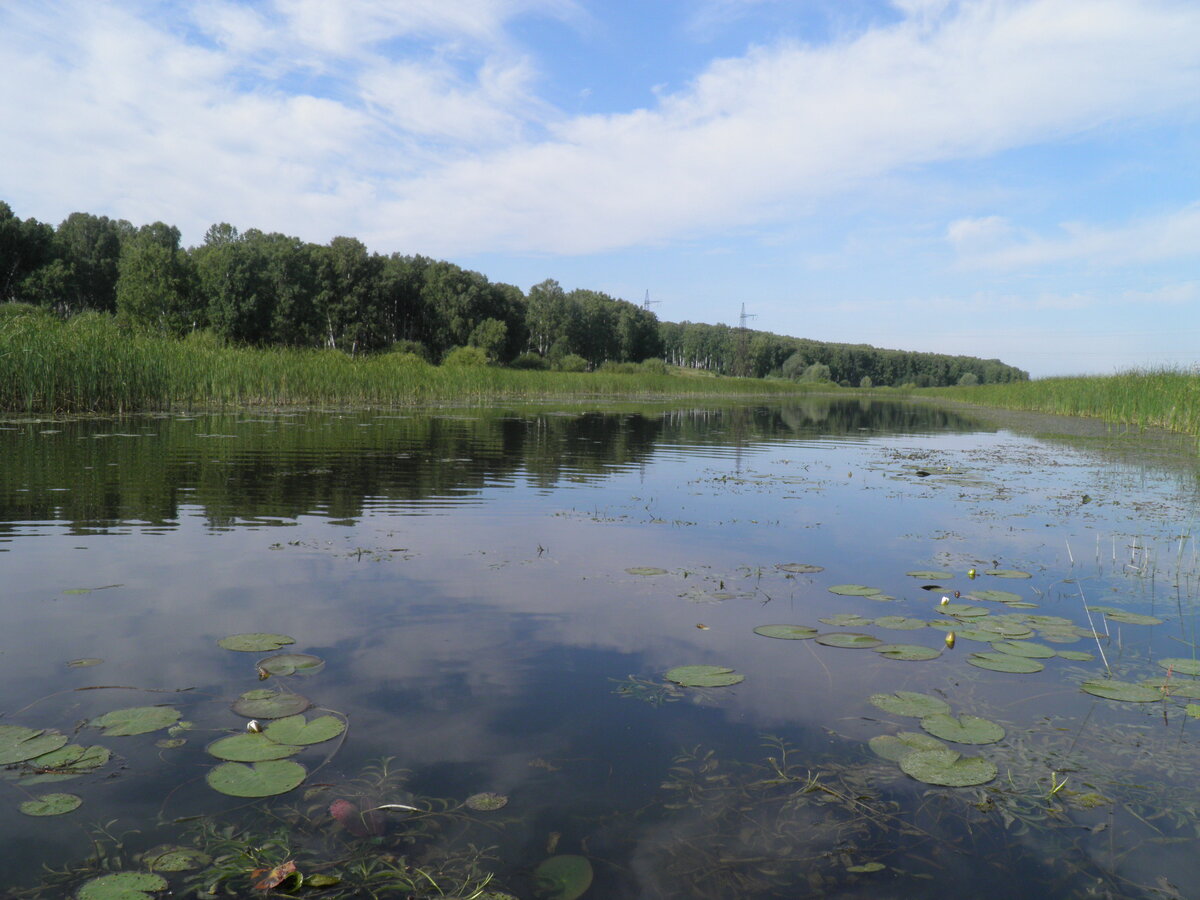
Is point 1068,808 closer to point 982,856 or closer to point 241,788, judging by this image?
point 982,856

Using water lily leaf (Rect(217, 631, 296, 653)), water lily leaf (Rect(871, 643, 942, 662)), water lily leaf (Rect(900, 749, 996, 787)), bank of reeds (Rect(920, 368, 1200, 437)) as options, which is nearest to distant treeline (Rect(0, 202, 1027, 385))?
bank of reeds (Rect(920, 368, 1200, 437))

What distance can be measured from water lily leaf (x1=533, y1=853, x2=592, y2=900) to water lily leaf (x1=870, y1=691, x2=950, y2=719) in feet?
5.70

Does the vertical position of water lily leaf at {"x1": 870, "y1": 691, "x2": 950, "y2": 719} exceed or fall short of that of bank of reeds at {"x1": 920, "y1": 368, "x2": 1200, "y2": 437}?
it falls short

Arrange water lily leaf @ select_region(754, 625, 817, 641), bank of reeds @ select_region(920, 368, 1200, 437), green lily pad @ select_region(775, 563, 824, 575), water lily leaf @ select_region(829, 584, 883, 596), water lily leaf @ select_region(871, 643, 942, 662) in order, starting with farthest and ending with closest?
bank of reeds @ select_region(920, 368, 1200, 437) < green lily pad @ select_region(775, 563, 824, 575) < water lily leaf @ select_region(829, 584, 883, 596) < water lily leaf @ select_region(754, 625, 817, 641) < water lily leaf @ select_region(871, 643, 942, 662)

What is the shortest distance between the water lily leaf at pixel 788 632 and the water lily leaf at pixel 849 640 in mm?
74

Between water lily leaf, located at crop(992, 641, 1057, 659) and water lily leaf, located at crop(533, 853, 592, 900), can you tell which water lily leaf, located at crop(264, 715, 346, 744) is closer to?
water lily leaf, located at crop(533, 853, 592, 900)

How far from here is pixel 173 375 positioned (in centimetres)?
1973

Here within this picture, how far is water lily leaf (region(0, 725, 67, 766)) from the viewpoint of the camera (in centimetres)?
265

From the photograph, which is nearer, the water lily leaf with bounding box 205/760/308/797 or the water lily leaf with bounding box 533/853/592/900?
the water lily leaf with bounding box 533/853/592/900

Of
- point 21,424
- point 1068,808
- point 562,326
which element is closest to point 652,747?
point 1068,808

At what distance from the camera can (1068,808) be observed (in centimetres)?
262

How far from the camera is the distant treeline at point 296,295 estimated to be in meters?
56.2

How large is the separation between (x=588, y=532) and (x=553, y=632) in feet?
9.34

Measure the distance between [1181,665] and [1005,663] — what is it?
0.91 metres
